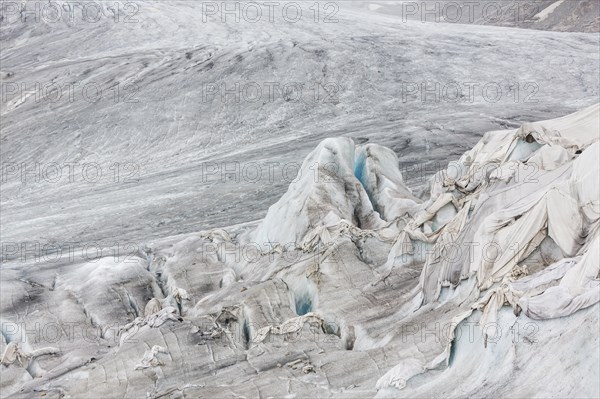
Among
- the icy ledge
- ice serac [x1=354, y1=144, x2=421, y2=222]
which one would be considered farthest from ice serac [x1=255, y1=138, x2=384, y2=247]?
ice serac [x1=354, y1=144, x2=421, y2=222]

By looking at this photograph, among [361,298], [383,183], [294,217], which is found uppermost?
[383,183]

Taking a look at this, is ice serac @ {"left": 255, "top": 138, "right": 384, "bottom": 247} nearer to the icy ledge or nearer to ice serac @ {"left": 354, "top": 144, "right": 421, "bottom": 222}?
the icy ledge

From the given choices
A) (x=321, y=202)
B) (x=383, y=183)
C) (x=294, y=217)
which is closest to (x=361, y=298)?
(x=321, y=202)

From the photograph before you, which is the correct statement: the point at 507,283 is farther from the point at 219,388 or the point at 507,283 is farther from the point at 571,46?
the point at 571,46

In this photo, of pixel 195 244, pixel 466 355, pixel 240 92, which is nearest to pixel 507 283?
pixel 466 355

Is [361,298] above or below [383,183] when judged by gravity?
below

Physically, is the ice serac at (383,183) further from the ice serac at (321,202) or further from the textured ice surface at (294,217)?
the ice serac at (321,202)

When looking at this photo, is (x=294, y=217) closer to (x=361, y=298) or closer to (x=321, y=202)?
(x=321, y=202)

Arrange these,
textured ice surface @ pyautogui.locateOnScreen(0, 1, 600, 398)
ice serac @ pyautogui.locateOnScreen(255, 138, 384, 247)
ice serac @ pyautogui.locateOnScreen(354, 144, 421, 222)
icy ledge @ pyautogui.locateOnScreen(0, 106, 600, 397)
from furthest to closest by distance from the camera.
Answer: ice serac @ pyautogui.locateOnScreen(354, 144, 421, 222)
ice serac @ pyautogui.locateOnScreen(255, 138, 384, 247)
textured ice surface @ pyautogui.locateOnScreen(0, 1, 600, 398)
icy ledge @ pyautogui.locateOnScreen(0, 106, 600, 397)
